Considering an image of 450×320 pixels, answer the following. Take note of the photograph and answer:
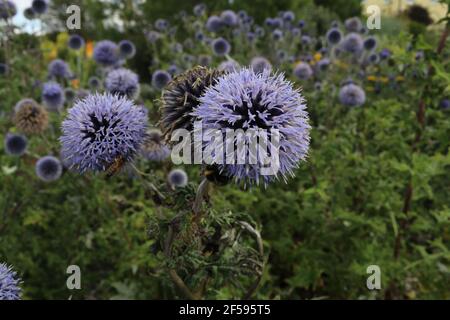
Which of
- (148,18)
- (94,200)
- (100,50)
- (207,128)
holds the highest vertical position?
(148,18)

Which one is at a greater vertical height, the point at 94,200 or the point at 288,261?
the point at 94,200

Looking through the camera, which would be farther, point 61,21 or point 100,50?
point 61,21

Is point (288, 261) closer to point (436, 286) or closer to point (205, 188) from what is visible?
point (436, 286)

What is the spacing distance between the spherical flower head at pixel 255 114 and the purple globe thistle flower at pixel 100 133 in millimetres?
413

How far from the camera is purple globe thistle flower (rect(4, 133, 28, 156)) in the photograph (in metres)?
3.11

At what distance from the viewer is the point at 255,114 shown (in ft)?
4.48

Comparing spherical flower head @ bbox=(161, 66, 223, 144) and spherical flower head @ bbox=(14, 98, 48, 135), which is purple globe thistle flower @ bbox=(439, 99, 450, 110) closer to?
spherical flower head @ bbox=(161, 66, 223, 144)

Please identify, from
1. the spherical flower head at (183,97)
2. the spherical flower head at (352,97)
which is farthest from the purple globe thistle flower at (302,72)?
the spherical flower head at (183,97)

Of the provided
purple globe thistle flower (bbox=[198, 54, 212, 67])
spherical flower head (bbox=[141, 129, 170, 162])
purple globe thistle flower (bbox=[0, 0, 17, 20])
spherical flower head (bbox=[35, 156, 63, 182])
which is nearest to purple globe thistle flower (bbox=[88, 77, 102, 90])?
purple globe thistle flower (bbox=[0, 0, 17, 20])

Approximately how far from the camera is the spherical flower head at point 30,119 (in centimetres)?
314

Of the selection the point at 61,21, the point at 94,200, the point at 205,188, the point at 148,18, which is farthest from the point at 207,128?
the point at 61,21

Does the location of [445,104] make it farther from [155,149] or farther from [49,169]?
[49,169]

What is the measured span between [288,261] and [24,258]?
1.67 meters

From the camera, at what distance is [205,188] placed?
1.50 m
